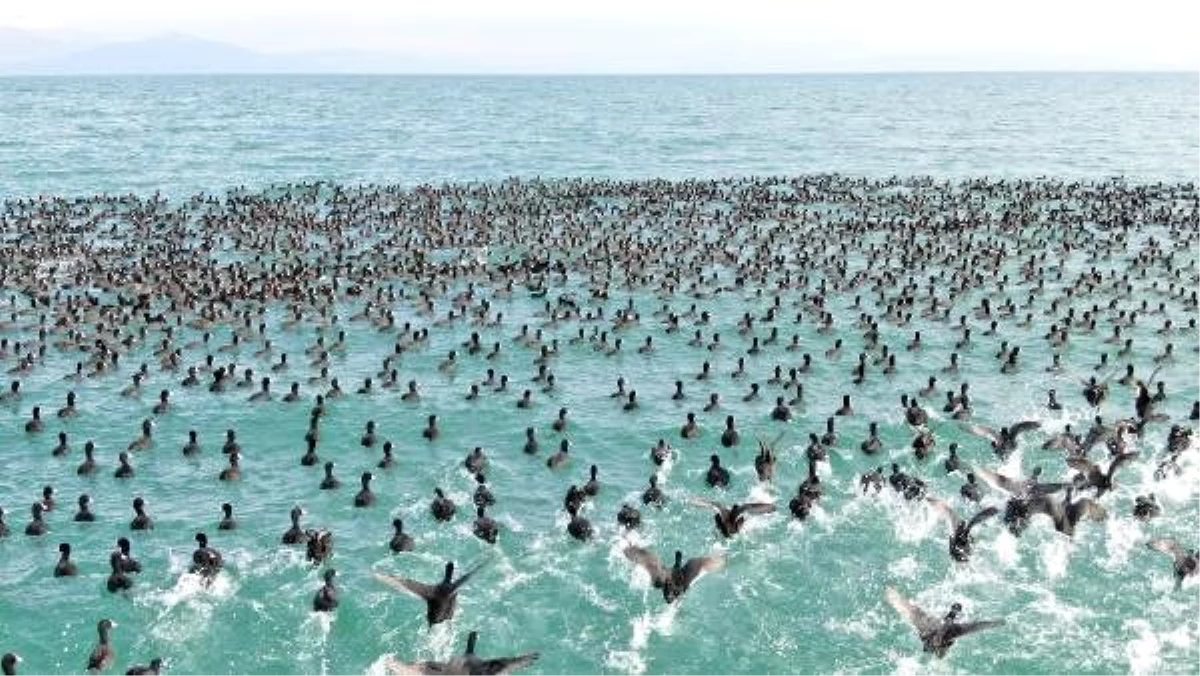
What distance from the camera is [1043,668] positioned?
22938mm

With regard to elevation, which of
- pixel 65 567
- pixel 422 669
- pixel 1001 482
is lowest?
pixel 65 567

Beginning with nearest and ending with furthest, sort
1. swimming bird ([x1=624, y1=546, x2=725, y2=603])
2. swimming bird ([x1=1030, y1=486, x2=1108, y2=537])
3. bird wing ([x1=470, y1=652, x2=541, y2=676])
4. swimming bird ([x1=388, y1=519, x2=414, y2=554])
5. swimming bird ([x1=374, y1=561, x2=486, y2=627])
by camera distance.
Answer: bird wing ([x1=470, y1=652, x2=541, y2=676]) < swimming bird ([x1=374, y1=561, x2=486, y2=627]) < swimming bird ([x1=624, y1=546, x2=725, y2=603]) < swimming bird ([x1=1030, y1=486, x2=1108, y2=537]) < swimming bird ([x1=388, y1=519, x2=414, y2=554])

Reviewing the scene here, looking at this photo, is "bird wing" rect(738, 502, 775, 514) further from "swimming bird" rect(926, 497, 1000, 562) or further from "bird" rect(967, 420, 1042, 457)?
"bird" rect(967, 420, 1042, 457)

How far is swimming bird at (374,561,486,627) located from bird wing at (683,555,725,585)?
4.08 metres

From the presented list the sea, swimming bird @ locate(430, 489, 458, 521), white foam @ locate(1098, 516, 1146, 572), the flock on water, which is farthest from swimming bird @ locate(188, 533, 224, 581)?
white foam @ locate(1098, 516, 1146, 572)

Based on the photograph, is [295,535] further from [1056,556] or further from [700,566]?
[1056,556]

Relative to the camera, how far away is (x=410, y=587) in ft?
70.3

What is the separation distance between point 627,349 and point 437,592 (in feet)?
78.0

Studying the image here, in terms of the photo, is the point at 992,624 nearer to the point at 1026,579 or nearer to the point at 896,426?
the point at 1026,579

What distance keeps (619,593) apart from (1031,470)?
44.5ft

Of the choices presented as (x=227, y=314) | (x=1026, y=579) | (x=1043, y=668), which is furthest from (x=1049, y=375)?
(x=227, y=314)

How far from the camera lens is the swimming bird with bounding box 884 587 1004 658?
21484 mm

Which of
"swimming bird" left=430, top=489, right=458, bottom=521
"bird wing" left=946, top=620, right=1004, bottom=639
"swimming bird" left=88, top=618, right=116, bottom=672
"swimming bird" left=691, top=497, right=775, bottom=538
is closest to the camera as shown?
"bird wing" left=946, top=620, right=1004, bottom=639

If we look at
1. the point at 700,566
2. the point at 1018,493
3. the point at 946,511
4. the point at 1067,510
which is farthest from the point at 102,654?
the point at 1067,510
